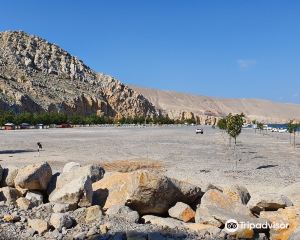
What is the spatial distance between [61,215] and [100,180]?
2.76m

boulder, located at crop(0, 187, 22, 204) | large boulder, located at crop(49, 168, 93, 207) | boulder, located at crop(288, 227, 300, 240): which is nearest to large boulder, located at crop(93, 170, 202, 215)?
large boulder, located at crop(49, 168, 93, 207)

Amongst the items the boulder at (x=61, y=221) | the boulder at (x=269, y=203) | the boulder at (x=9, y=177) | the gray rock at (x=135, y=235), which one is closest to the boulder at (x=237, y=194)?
the boulder at (x=269, y=203)

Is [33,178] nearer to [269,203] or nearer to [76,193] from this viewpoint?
[76,193]

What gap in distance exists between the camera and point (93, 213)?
11.0m

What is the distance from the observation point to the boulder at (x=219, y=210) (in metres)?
10.4

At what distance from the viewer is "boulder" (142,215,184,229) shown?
34.8 ft

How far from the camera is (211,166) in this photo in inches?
1161

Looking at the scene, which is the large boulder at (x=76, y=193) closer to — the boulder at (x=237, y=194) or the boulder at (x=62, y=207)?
the boulder at (x=62, y=207)

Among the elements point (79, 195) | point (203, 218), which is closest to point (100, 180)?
point (79, 195)

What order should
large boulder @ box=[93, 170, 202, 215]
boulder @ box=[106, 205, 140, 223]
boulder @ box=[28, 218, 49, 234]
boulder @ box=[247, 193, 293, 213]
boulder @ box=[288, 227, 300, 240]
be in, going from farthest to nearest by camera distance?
large boulder @ box=[93, 170, 202, 215], boulder @ box=[247, 193, 293, 213], boulder @ box=[106, 205, 140, 223], boulder @ box=[28, 218, 49, 234], boulder @ box=[288, 227, 300, 240]

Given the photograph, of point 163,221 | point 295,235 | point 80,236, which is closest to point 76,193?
point 80,236

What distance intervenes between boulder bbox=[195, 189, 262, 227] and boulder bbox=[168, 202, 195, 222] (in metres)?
0.27

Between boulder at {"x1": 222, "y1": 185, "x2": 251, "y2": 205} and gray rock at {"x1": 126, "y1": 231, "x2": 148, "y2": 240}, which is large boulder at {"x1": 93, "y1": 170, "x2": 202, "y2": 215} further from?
gray rock at {"x1": 126, "y1": 231, "x2": 148, "y2": 240}

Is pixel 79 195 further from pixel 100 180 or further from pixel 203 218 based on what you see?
pixel 203 218
